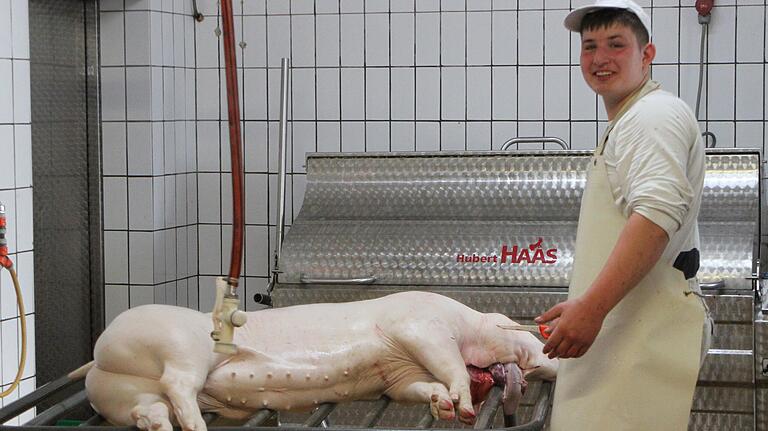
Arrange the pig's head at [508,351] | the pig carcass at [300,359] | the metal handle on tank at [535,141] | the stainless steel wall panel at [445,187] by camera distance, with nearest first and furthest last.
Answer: the pig carcass at [300,359]
the pig's head at [508,351]
the stainless steel wall panel at [445,187]
the metal handle on tank at [535,141]

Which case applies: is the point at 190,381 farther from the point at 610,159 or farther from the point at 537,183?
the point at 537,183

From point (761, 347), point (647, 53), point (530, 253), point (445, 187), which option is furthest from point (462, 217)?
point (647, 53)

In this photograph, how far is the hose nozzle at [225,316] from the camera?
225 cm

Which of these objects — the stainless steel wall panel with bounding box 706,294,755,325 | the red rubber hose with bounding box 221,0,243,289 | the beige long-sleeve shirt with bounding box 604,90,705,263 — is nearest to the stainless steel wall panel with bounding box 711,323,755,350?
the stainless steel wall panel with bounding box 706,294,755,325

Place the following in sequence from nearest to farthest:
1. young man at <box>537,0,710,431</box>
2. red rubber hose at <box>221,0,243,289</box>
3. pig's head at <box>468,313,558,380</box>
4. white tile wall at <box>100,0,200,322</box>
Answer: red rubber hose at <box>221,0,243,289</box>, young man at <box>537,0,710,431</box>, pig's head at <box>468,313,558,380</box>, white tile wall at <box>100,0,200,322</box>

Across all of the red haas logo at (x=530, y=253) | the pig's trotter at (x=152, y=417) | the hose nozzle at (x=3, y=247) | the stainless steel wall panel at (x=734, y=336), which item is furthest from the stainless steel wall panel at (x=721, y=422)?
the hose nozzle at (x=3, y=247)

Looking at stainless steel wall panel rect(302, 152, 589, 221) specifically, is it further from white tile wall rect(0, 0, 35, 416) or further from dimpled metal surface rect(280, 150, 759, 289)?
white tile wall rect(0, 0, 35, 416)

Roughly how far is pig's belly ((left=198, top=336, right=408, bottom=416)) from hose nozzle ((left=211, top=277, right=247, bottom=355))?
2.02ft

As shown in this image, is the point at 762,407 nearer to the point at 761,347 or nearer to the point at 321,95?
the point at 761,347

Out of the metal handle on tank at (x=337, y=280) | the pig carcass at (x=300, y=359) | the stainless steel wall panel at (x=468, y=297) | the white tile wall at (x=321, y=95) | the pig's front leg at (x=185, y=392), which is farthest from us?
the white tile wall at (x=321, y=95)

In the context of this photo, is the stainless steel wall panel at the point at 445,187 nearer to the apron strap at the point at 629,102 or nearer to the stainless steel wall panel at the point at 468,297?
the stainless steel wall panel at the point at 468,297

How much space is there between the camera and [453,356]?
117 inches

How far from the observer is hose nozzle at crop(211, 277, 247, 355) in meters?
2.25

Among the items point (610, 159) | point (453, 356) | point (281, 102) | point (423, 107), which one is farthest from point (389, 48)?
point (610, 159)
